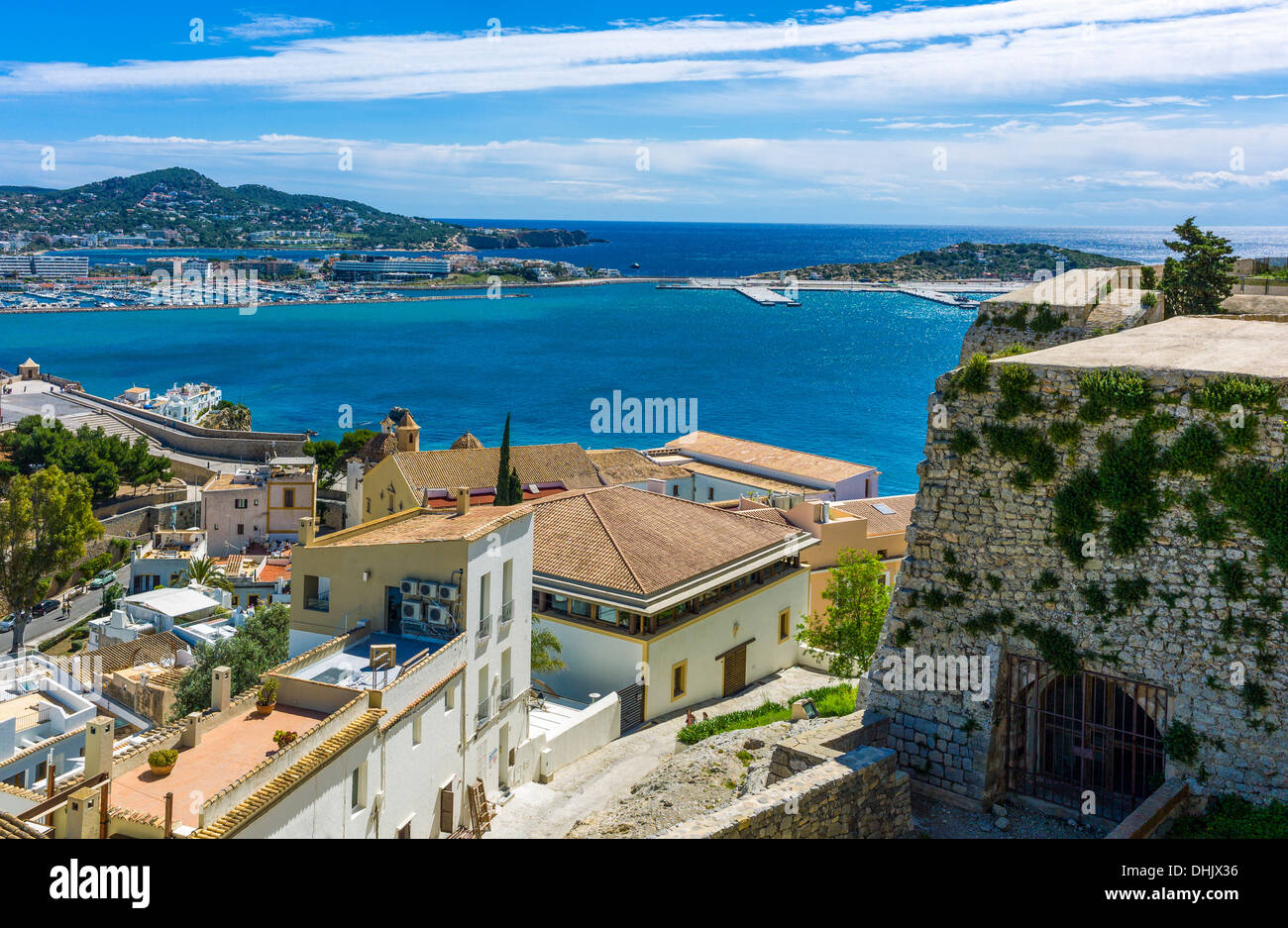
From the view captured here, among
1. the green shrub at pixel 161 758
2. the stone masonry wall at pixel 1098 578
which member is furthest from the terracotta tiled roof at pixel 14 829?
the stone masonry wall at pixel 1098 578

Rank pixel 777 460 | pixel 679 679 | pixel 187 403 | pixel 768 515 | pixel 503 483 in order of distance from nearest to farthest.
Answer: pixel 679 679
pixel 768 515
pixel 503 483
pixel 777 460
pixel 187 403

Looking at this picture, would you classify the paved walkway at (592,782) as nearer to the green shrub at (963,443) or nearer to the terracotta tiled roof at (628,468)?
the green shrub at (963,443)

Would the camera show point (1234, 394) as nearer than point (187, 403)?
Yes

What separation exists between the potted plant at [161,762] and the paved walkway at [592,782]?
18.6 feet

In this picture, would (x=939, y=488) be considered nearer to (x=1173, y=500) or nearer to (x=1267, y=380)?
(x=1173, y=500)

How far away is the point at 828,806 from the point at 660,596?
45.4 feet

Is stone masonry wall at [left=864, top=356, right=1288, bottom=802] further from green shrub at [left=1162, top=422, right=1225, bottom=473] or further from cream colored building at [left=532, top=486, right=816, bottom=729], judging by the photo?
cream colored building at [left=532, top=486, right=816, bottom=729]

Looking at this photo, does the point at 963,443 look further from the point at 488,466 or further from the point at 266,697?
the point at 488,466

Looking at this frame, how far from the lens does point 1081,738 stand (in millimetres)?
10359

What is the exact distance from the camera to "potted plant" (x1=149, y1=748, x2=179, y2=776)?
1186 cm

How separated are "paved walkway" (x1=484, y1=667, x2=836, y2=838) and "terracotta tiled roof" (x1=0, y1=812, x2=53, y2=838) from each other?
794cm

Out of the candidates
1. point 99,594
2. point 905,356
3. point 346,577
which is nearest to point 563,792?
point 346,577

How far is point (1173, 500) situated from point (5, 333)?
18597 centimetres

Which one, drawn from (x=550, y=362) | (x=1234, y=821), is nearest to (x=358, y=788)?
(x=1234, y=821)
